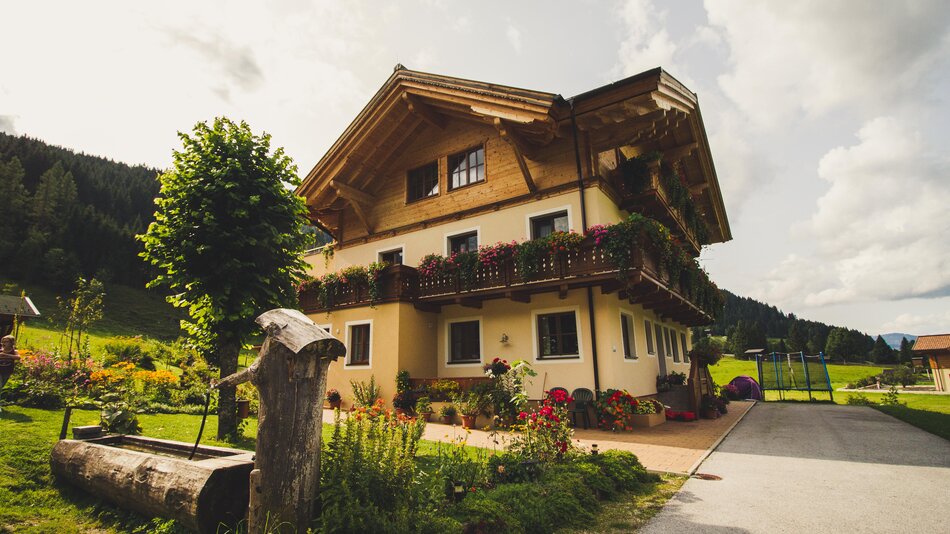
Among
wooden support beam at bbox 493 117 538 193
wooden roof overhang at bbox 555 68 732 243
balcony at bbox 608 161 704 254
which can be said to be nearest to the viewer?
wooden roof overhang at bbox 555 68 732 243

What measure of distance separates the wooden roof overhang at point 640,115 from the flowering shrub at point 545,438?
31.3ft

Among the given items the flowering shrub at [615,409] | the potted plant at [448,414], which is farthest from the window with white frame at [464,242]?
the flowering shrub at [615,409]

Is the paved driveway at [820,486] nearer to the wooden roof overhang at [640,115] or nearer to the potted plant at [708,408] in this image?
the potted plant at [708,408]

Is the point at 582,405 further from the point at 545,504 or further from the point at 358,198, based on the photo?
the point at 358,198

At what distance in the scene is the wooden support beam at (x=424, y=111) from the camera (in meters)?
16.6

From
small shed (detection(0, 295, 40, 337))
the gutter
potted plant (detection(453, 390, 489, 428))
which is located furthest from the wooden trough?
small shed (detection(0, 295, 40, 337))

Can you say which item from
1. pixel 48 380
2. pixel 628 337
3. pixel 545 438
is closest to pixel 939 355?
pixel 628 337

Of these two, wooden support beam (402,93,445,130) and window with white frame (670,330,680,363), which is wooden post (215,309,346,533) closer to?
wooden support beam (402,93,445,130)

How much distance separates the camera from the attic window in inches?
709

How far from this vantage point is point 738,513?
5039 mm

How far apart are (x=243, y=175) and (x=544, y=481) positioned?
771cm

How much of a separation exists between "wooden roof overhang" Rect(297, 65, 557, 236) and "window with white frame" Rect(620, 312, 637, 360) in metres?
5.33

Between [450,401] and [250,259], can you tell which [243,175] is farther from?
[450,401]

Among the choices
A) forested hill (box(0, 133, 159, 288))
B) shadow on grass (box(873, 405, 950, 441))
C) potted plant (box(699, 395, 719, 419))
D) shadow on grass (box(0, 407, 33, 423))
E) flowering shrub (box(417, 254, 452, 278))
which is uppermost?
forested hill (box(0, 133, 159, 288))
